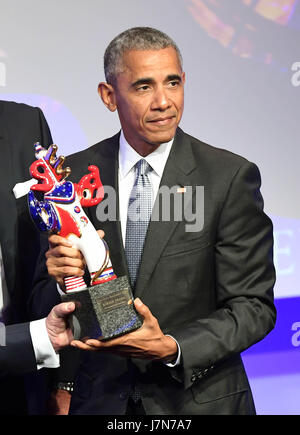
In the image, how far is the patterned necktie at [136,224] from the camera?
1957 millimetres

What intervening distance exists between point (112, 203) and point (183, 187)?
21 centimetres

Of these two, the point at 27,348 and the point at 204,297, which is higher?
the point at 204,297

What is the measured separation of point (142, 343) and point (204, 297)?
0.28 metres

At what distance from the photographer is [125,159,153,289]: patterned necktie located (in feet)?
6.42

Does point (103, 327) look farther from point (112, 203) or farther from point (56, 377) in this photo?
point (56, 377)

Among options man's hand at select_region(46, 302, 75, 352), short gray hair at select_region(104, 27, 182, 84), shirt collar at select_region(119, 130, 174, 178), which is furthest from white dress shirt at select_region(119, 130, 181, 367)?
man's hand at select_region(46, 302, 75, 352)

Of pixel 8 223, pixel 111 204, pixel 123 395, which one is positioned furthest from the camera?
pixel 8 223

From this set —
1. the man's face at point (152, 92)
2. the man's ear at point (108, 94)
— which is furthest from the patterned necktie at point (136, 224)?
the man's ear at point (108, 94)

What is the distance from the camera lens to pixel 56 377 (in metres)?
2.21

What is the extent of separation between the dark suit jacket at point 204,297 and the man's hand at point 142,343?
0.24 feet

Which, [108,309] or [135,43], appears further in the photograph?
[135,43]

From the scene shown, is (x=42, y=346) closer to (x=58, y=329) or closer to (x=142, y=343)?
(x=58, y=329)

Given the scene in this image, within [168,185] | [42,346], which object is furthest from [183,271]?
[42,346]

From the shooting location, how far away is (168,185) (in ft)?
6.55
